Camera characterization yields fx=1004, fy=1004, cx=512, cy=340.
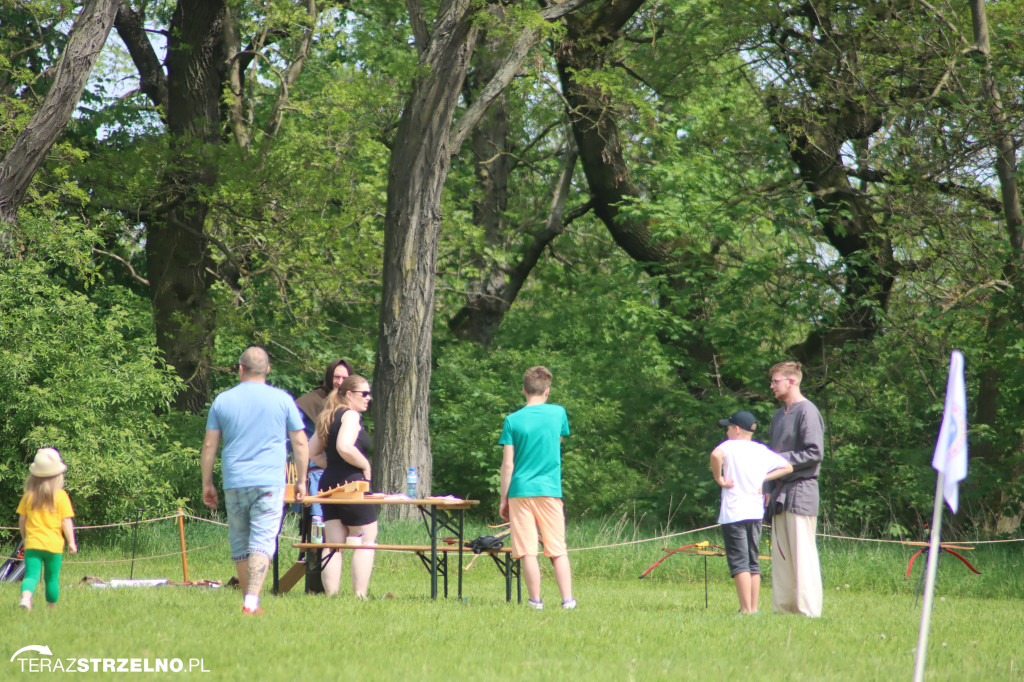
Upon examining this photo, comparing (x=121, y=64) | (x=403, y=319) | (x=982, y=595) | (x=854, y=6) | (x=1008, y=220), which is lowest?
(x=982, y=595)

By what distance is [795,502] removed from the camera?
24.8 ft

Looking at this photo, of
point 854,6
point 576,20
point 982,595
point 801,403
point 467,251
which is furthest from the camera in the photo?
point 467,251

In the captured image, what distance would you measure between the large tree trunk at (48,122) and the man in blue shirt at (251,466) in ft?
25.2

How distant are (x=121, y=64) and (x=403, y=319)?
1599 cm

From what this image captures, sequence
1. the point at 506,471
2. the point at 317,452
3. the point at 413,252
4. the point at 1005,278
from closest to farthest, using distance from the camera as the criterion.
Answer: the point at 506,471 < the point at 317,452 < the point at 1005,278 < the point at 413,252

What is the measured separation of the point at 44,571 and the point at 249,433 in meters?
1.70

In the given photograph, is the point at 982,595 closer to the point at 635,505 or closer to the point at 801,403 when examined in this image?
the point at 801,403

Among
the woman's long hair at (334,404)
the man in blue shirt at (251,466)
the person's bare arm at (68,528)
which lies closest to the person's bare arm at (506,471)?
the woman's long hair at (334,404)

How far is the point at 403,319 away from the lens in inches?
545

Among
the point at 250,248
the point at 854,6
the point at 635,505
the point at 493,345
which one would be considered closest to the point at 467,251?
the point at 493,345

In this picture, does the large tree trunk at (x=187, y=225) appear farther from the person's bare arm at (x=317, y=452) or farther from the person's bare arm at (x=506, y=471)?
the person's bare arm at (x=506, y=471)

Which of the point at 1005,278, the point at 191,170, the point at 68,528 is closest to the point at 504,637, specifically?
the point at 68,528

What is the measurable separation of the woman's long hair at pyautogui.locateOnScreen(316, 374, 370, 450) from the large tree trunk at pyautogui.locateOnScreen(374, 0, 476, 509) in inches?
224

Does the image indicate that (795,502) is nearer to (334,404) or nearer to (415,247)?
(334,404)
